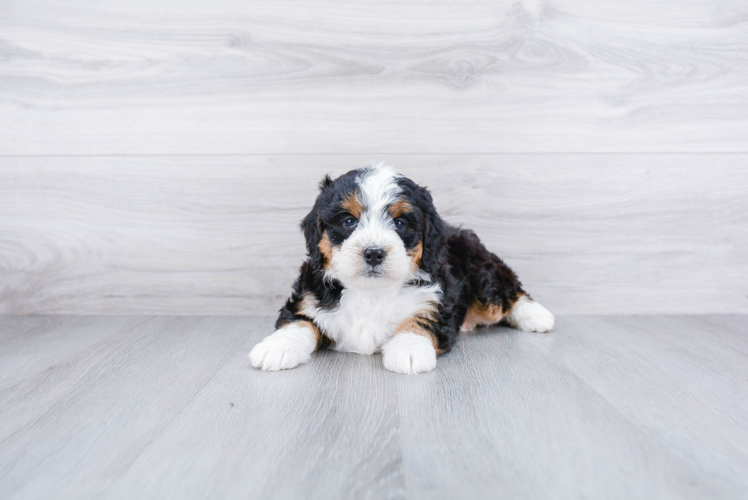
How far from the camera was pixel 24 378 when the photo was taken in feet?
5.42

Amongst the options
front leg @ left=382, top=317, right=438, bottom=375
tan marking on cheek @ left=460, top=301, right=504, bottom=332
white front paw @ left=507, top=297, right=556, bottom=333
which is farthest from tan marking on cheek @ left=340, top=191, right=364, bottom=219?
white front paw @ left=507, top=297, right=556, bottom=333

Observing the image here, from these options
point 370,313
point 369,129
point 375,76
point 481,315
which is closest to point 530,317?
point 481,315

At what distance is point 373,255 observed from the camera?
170 centimetres

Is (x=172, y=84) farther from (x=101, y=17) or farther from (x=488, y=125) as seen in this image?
(x=488, y=125)

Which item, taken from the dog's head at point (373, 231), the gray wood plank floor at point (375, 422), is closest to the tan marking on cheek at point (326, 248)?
the dog's head at point (373, 231)

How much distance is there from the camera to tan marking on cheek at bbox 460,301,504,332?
230 centimetres

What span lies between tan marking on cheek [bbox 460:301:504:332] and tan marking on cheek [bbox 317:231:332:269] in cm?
74

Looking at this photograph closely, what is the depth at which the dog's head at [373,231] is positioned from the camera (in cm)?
172

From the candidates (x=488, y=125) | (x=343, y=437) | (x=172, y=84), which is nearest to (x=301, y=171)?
(x=172, y=84)

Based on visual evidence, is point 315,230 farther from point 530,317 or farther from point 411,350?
point 530,317

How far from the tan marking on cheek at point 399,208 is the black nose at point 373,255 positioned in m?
0.17

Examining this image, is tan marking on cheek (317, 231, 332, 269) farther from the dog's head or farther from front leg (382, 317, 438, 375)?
front leg (382, 317, 438, 375)

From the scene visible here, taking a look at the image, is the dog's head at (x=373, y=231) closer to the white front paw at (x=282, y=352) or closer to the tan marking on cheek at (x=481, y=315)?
the white front paw at (x=282, y=352)

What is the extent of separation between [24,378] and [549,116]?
7.91 ft
